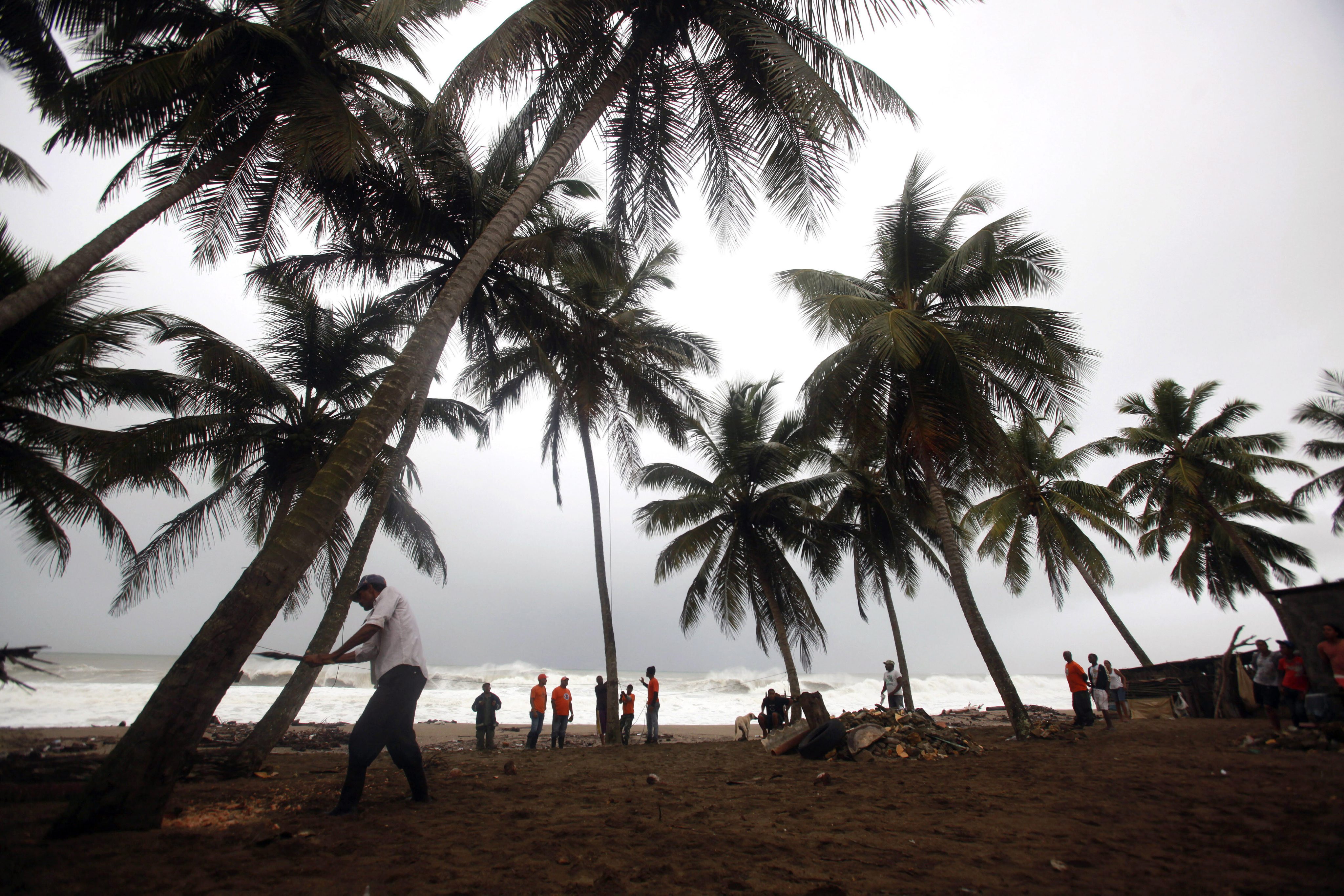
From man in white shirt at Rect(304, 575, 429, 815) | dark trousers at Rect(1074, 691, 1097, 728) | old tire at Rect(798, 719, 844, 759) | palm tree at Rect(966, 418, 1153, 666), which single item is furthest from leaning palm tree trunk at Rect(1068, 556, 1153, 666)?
man in white shirt at Rect(304, 575, 429, 815)

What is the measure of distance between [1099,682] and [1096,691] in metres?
0.52

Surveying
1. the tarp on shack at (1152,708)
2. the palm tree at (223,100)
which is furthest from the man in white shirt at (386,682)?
the tarp on shack at (1152,708)

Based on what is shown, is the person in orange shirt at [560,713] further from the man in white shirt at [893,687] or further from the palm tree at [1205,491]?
the palm tree at [1205,491]

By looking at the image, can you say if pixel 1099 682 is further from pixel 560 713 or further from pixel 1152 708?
pixel 560 713

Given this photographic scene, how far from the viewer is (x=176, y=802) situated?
4133 millimetres

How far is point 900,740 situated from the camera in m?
8.30

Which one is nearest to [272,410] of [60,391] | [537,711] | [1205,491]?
[60,391]

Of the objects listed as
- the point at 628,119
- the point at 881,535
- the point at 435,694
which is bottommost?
the point at 435,694

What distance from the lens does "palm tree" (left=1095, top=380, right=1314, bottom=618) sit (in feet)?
55.0

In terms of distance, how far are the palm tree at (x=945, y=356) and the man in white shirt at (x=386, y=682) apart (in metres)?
7.90

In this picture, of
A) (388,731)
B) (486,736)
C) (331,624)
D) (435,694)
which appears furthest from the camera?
(435,694)

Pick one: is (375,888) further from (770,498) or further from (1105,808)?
(770,498)

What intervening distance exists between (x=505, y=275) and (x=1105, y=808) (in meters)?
9.43

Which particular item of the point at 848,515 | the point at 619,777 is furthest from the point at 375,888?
the point at 848,515
